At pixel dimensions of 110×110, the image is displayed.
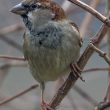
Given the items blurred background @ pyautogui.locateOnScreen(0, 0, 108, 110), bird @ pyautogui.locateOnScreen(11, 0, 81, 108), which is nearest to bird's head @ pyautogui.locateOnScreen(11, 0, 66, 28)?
bird @ pyautogui.locateOnScreen(11, 0, 81, 108)

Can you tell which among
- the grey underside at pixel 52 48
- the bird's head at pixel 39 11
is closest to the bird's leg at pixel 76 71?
the grey underside at pixel 52 48

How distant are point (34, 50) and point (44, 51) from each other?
6cm

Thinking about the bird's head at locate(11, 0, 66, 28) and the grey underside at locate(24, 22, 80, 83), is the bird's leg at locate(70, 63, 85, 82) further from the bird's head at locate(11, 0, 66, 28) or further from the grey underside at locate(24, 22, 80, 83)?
the bird's head at locate(11, 0, 66, 28)

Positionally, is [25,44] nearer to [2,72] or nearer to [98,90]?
[2,72]

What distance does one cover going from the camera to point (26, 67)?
352 centimetres

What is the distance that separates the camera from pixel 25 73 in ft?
14.6

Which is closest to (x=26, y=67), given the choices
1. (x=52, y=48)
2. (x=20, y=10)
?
(x=52, y=48)

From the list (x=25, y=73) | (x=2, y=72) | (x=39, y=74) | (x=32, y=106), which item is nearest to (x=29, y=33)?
(x=39, y=74)

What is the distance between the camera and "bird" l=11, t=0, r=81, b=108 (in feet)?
7.48

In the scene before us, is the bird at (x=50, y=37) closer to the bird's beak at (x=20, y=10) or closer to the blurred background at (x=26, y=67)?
the bird's beak at (x=20, y=10)

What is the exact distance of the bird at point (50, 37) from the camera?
228cm

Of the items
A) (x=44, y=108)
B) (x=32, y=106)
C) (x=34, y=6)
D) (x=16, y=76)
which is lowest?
(x=16, y=76)

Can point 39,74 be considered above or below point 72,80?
below

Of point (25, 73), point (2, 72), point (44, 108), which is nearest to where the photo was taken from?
point (44, 108)
